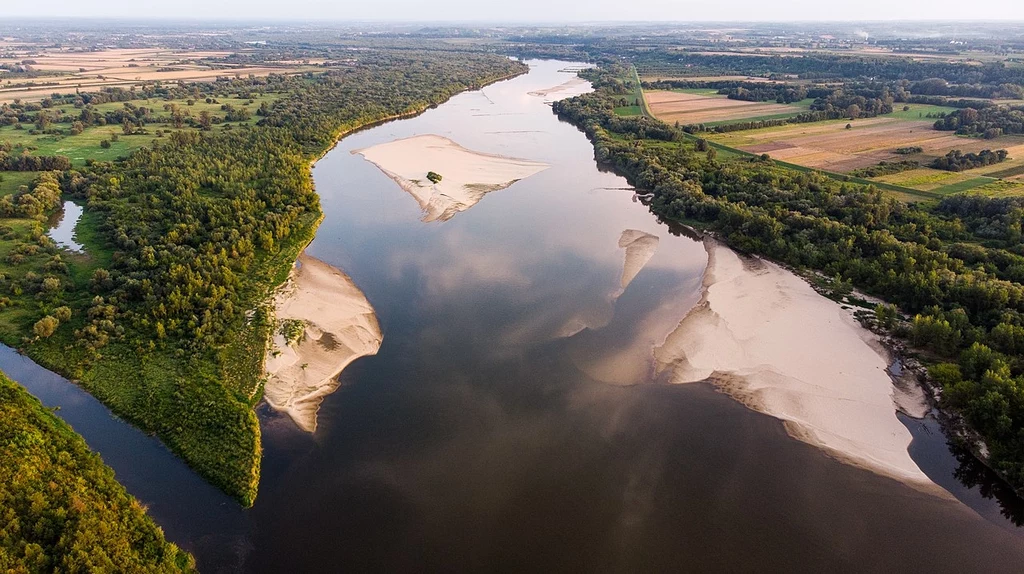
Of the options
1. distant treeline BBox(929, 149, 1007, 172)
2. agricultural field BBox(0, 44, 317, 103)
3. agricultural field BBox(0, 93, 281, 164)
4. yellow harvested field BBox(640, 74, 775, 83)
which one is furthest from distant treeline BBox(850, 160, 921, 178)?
agricultural field BBox(0, 44, 317, 103)

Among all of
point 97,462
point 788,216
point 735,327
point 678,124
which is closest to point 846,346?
point 735,327

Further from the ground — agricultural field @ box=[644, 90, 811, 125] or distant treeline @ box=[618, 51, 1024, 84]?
distant treeline @ box=[618, 51, 1024, 84]

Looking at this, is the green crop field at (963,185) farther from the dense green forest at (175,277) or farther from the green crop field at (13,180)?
the green crop field at (13,180)

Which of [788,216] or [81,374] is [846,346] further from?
[81,374]

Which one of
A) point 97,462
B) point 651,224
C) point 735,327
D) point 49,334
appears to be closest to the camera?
point 97,462

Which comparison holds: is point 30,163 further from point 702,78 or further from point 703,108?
point 702,78

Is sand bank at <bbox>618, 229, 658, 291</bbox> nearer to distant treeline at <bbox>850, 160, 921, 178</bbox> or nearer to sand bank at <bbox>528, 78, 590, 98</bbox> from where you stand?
distant treeline at <bbox>850, 160, 921, 178</bbox>
